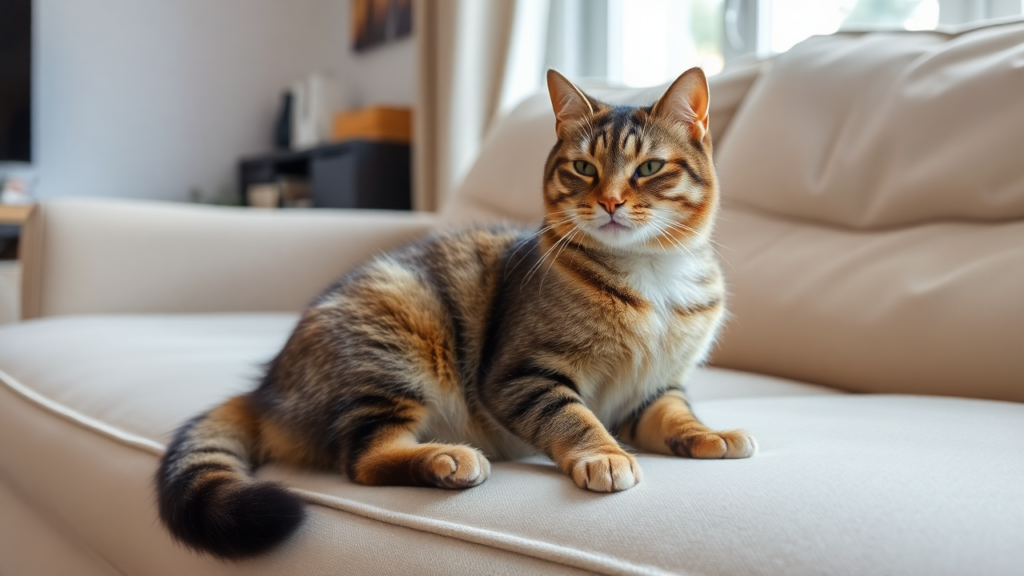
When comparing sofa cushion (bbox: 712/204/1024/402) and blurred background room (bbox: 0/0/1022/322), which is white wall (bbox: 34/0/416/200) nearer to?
blurred background room (bbox: 0/0/1022/322)

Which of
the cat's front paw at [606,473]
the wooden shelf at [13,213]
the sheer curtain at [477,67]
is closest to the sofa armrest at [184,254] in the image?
the sheer curtain at [477,67]

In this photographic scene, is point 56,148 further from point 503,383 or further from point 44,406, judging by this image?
point 503,383

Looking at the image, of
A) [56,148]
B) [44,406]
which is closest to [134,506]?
[44,406]

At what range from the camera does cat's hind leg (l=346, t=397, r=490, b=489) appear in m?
0.78

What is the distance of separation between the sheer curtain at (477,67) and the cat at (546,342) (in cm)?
195

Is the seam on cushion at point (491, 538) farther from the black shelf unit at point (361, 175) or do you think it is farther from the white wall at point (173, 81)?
the white wall at point (173, 81)

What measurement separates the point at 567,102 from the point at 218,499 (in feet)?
2.12

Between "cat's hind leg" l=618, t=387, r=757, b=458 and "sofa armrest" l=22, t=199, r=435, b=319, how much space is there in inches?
48.7

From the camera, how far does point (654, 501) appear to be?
0.67 m

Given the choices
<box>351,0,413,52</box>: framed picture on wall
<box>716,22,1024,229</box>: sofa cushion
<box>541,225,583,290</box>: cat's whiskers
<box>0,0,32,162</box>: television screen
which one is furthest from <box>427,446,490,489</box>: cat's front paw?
<box>0,0,32,162</box>: television screen

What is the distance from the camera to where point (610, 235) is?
94 centimetres

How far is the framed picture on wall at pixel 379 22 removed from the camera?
3.87 m

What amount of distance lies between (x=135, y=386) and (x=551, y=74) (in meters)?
0.75

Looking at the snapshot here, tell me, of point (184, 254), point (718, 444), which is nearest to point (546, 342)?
point (718, 444)
